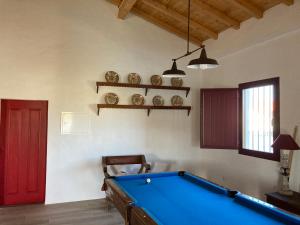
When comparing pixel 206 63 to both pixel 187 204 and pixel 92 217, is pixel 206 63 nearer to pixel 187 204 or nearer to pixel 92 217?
pixel 187 204

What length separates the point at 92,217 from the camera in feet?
12.9

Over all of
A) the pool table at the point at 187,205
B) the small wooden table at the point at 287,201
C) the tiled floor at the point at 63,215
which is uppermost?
the pool table at the point at 187,205

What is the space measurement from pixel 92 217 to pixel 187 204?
→ 7.14 ft

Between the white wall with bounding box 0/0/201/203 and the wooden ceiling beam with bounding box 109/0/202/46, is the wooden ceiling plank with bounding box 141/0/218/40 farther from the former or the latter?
the white wall with bounding box 0/0/201/203

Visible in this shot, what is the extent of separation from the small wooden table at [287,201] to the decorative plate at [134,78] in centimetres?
307

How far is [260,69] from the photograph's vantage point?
4156 millimetres

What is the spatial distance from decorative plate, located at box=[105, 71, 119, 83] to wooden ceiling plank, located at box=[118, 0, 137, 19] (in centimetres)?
115

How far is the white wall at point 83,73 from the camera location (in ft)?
14.6

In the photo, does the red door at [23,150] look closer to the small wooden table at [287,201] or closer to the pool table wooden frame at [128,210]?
the pool table wooden frame at [128,210]

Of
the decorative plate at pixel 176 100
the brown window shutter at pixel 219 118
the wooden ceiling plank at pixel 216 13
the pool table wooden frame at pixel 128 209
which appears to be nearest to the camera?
the pool table wooden frame at pixel 128 209

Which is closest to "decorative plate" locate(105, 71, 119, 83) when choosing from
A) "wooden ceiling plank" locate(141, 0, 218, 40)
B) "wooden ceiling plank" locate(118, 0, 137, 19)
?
"wooden ceiling plank" locate(118, 0, 137, 19)

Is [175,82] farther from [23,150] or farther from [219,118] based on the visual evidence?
[23,150]

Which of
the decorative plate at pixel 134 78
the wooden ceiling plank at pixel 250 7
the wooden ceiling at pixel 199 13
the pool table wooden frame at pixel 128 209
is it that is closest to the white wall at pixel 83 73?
the decorative plate at pixel 134 78

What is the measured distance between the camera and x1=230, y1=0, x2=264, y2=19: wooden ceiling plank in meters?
3.89
